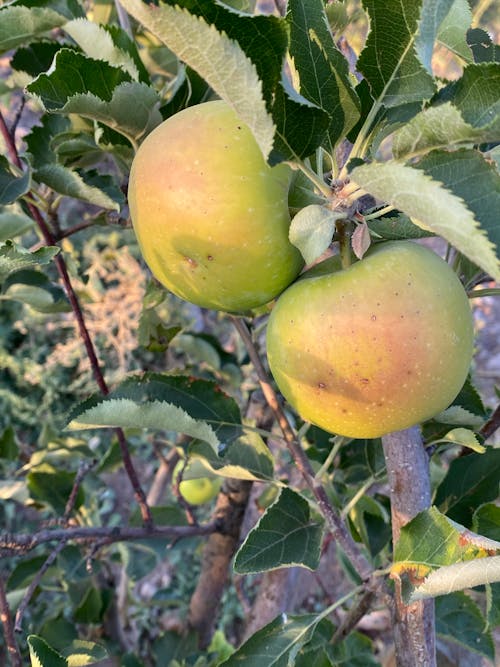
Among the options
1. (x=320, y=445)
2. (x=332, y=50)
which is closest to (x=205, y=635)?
(x=320, y=445)

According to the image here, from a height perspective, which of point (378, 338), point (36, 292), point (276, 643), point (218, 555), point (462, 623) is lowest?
point (218, 555)

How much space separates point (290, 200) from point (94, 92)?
0.60 feet

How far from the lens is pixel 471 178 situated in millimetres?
405

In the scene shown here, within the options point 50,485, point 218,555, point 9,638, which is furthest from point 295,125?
point 218,555

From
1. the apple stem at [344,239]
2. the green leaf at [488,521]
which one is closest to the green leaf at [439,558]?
the green leaf at [488,521]

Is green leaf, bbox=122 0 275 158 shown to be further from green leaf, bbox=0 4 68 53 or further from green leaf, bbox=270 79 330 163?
green leaf, bbox=0 4 68 53

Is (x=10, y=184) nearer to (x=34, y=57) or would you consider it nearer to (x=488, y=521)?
(x=34, y=57)

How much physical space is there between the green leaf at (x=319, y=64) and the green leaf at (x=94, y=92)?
141mm

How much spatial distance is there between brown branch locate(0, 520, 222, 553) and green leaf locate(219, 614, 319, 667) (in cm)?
24

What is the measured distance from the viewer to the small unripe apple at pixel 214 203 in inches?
16.9

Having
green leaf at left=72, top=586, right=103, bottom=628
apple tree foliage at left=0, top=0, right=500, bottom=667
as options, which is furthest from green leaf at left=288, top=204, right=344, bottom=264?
green leaf at left=72, top=586, right=103, bottom=628

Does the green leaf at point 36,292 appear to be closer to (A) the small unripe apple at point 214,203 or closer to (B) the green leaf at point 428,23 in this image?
(A) the small unripe apple at point 214,203

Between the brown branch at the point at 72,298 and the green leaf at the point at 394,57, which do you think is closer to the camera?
the green leaf at the point at 394,57

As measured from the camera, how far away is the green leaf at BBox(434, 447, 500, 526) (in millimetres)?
704
